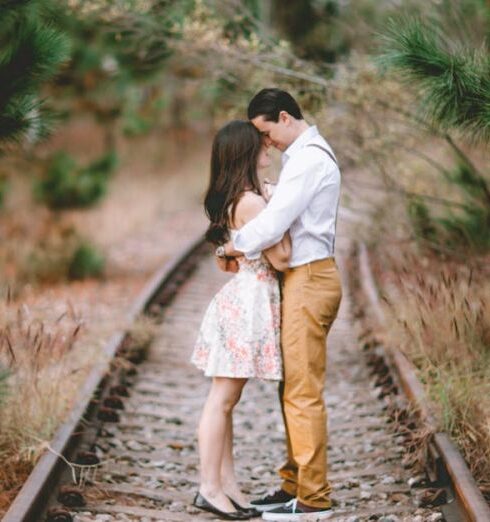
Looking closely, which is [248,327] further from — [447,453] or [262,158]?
[447,453]

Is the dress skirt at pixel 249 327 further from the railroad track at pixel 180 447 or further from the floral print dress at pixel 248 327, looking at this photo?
the railroad track at pixel 180 447

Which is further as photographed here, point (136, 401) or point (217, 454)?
point (136, 401)

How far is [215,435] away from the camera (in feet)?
14.7

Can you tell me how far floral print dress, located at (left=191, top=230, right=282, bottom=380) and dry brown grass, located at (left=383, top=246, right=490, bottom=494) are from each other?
46.9 inches

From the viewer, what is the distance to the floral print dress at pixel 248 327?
14.3 ft

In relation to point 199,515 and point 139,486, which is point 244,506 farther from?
point 139,486

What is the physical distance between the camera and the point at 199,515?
4.61 m

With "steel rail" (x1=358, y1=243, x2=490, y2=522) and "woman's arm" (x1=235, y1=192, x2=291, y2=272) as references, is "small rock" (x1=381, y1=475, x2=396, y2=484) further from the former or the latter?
"woman's arm" (x1=235, y1=192, x2=291, y2=272)

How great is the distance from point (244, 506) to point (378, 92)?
15.6 ft

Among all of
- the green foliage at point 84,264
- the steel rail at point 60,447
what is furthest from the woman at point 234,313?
the green foliage at point 84,264

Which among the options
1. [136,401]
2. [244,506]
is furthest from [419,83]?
[136,401]

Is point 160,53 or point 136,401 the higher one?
point 160,53

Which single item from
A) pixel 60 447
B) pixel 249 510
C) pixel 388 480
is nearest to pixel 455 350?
pixel 388 480

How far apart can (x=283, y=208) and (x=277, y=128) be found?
436mm
